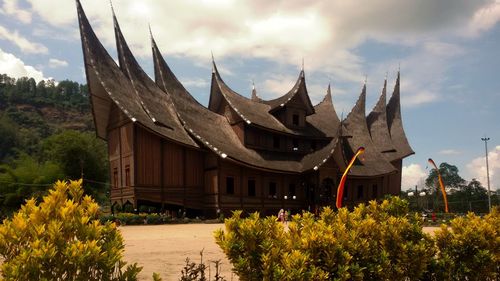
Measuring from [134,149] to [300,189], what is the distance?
41.7 ft

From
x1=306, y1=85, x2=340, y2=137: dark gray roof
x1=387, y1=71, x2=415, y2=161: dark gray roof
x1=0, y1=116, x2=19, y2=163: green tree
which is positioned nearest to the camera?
x1=306, y1=85, x2=340, y2=137: dark gray roof

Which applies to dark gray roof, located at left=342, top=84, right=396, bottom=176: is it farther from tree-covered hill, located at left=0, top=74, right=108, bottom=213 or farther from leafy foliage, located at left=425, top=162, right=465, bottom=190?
leafy foliage, located at left=425, top=162, right=465, bottom=190

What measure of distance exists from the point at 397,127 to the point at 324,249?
41.3 meters

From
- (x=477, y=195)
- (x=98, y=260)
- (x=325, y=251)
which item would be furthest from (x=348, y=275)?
(x=477, y=195)

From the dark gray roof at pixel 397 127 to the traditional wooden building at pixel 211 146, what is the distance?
14.8 feet

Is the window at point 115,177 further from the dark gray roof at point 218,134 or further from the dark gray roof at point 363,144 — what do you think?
the dark gray roof at point 363,144

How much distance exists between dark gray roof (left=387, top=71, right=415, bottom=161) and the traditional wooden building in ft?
14.8

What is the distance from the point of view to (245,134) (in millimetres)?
30594

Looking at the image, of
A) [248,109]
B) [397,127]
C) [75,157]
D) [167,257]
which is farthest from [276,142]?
[75,157]

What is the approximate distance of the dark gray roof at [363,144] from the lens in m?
34.7

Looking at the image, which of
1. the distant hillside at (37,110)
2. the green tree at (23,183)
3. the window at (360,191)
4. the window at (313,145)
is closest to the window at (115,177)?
the window at (313,145)

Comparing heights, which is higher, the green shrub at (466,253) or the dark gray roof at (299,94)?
the dark gray roof at (299,94)

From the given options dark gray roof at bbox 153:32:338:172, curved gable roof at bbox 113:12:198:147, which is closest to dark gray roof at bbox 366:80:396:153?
dark gray roof at bbox 153:32:338:172

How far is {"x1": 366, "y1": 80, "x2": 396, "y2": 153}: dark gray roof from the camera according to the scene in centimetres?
4060
